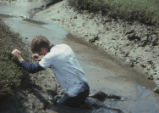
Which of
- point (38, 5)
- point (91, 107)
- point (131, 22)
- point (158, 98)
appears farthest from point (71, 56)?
point (38, 5)

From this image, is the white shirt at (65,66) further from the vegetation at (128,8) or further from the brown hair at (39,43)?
the vegetation at (128,8)

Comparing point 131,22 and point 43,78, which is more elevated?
point 131,22

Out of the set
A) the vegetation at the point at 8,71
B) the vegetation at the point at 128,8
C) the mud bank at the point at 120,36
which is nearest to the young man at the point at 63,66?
the vegetation at the point at 8,71

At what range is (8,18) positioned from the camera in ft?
43.1

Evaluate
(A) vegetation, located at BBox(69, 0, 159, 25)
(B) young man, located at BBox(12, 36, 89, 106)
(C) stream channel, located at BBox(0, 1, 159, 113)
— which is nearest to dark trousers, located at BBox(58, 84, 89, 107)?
(B) young man, located at BBox(12, 36, 89, 106)

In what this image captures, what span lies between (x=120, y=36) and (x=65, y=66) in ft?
16.8

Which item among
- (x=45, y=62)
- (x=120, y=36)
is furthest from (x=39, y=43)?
(x=120, y=36)

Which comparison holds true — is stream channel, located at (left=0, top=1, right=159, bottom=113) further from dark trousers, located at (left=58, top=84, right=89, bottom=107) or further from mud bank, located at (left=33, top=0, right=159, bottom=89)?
dark trousers, located at (left=58, top=84, right=89, bottom=107)

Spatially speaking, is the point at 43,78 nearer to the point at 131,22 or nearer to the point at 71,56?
the point at 71,56

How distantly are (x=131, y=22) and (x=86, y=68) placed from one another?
334 centimetres

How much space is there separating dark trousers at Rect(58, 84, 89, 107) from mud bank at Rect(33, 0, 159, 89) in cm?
285

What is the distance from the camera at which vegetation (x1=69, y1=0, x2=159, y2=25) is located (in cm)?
1120

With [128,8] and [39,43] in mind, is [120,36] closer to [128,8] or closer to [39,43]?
[128,8]

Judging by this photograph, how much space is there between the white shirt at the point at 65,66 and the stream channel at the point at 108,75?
91 cm
